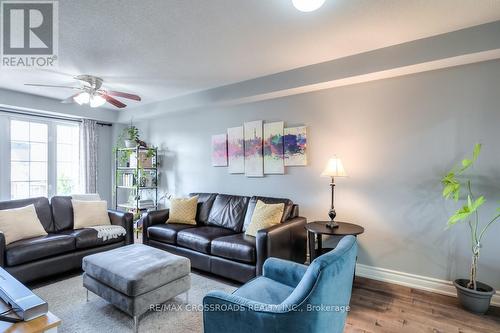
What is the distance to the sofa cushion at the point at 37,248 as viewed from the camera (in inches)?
103

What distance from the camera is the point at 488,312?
231cm

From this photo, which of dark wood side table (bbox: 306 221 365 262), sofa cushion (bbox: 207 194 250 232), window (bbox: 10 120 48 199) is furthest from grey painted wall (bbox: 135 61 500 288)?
window (bbox: 10 120 48 199)

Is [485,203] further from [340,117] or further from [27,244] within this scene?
[27,244]

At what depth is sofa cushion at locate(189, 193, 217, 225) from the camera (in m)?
3.89

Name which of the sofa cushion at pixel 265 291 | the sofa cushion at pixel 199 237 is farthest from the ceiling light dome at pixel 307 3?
the sofa cushion at pixel 199 237

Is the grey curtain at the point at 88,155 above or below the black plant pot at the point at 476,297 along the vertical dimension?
above

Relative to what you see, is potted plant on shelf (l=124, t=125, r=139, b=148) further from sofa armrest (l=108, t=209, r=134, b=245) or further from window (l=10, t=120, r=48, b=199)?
sofa armrest (l=108, t=209, r=134, b=245)

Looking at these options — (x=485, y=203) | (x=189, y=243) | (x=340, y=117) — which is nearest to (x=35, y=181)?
(x=189, y=243)

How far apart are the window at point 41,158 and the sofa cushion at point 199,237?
3150mm

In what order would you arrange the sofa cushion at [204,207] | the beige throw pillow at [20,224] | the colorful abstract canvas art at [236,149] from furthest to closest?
1. the colorful abstract canvas art at [236,149]
2. the sofa cushion at [204,207]
3. the beige throw pillow at [20,224]

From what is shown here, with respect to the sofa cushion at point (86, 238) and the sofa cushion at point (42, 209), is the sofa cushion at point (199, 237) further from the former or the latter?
the sofa cushion at point (42, 209)

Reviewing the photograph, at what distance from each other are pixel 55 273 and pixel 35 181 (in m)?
2.53

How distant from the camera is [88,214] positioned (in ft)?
11.7

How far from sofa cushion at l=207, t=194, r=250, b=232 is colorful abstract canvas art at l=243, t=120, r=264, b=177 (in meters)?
0.44
